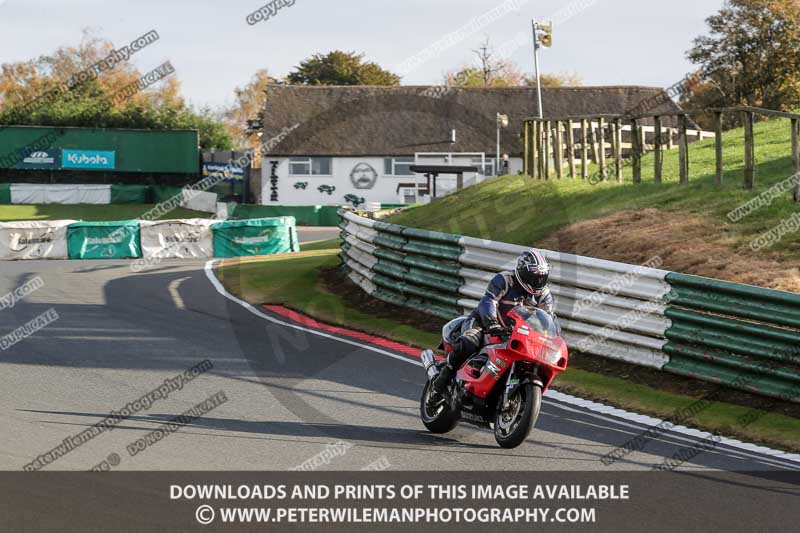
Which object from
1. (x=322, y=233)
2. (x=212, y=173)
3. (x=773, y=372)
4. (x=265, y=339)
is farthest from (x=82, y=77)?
(x=773, y=372)

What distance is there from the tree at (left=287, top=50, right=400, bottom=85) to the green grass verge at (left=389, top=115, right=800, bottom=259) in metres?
63.1

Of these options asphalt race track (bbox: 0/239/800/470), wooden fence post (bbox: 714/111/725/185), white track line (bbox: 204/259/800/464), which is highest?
wooden fence post (bbox: 714/111/725/185)

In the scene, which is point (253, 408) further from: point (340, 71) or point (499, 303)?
point (340, 71)

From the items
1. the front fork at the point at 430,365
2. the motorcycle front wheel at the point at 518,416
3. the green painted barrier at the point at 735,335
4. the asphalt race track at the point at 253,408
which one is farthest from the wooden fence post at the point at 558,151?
the motorcycle front wheel at the point at 518,416

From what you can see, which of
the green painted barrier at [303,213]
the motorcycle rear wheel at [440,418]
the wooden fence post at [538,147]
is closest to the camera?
the motorcycle rear wheel at [440,418]

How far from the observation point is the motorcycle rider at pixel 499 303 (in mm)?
9094

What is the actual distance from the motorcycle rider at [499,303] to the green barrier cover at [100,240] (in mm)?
24435

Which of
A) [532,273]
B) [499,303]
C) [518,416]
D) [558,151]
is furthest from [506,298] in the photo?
[558,151]

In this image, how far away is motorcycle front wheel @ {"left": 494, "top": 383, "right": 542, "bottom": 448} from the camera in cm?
851

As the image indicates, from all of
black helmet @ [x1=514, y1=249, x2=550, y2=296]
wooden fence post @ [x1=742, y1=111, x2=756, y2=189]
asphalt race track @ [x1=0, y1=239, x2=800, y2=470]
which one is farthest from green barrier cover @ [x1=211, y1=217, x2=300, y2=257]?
black helmet @ [x1=514, y1=249, x2=550, y2=296]

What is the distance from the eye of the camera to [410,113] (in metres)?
67.2

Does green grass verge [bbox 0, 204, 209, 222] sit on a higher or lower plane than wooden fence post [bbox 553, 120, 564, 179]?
lower

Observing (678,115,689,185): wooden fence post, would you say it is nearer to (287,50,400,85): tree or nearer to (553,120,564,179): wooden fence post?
(553,120,564,179): wooden fence post

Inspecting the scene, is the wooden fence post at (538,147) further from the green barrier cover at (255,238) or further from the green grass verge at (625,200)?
the green barrier cover at (255,238)
